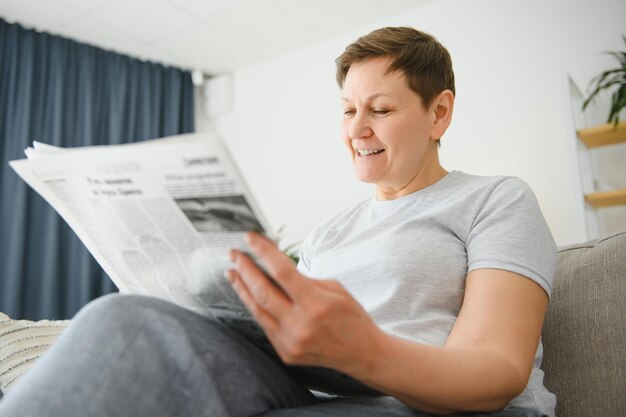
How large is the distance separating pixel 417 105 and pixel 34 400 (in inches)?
33.1

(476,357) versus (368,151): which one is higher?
(368,151)

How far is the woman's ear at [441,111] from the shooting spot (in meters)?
1.11

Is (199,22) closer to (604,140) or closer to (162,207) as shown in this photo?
(604,140)

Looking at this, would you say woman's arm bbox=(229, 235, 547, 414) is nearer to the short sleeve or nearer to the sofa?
the short sleeve

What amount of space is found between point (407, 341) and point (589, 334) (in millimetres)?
496

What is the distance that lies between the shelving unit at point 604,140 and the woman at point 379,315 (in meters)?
1.38

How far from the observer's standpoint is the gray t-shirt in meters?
0.78

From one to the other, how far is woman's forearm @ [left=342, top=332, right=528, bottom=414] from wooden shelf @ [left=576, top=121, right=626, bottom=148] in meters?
1.90

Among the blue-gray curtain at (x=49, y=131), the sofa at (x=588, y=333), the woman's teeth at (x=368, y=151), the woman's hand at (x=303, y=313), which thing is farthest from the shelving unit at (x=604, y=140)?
the blue-gray curtain at (x=49, y=131)

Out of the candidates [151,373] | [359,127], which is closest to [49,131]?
[359,127]

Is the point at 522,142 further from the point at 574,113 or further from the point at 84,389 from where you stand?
the point at 84,389

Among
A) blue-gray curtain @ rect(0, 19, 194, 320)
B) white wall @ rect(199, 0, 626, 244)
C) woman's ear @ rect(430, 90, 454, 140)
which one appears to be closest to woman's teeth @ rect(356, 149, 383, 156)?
woman's ear @ rect(430, 90, 454, 140)

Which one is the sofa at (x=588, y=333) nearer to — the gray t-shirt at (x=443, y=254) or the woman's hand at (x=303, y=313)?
the gray t-shirt at (x=443, y=254)

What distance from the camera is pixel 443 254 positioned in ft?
2.81
